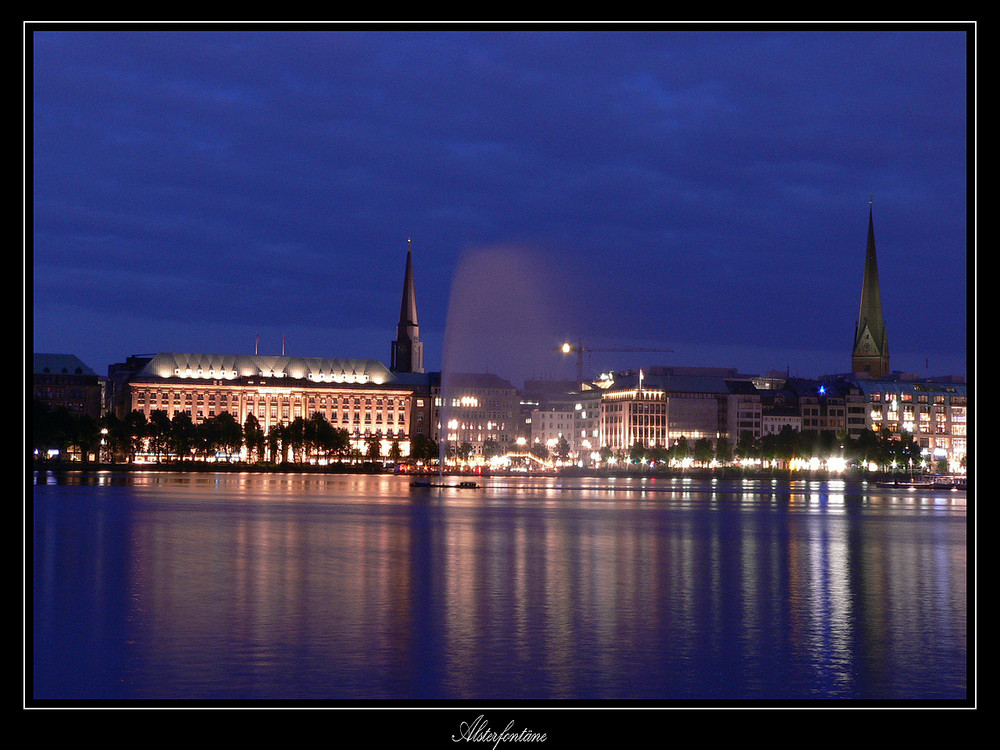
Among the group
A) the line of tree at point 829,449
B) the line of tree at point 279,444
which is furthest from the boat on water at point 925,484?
the line of tree at point 279,444

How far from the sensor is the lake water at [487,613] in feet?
65.6

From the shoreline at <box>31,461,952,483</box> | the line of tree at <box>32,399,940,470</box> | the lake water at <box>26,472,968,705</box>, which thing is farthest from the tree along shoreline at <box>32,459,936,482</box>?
the lake water at <box>26,472,968,705</box>

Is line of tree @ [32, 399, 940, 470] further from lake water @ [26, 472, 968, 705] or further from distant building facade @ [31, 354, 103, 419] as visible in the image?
lake water @ [26, 472, 968, 705]

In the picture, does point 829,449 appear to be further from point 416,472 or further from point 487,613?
point 487,613

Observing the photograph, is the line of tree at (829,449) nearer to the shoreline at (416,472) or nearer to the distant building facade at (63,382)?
the shoreline at (416,472)

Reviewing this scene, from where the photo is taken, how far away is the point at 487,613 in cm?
2716

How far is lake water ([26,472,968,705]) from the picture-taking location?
20.0 m

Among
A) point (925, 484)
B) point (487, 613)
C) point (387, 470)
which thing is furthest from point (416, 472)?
point (487, 613)

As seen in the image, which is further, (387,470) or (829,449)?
(829,449)

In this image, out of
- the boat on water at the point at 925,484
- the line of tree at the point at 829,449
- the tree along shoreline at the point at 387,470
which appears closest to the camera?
the boat on water at the point at 925,484

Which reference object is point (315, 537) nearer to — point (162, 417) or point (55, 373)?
point (162, 417)
